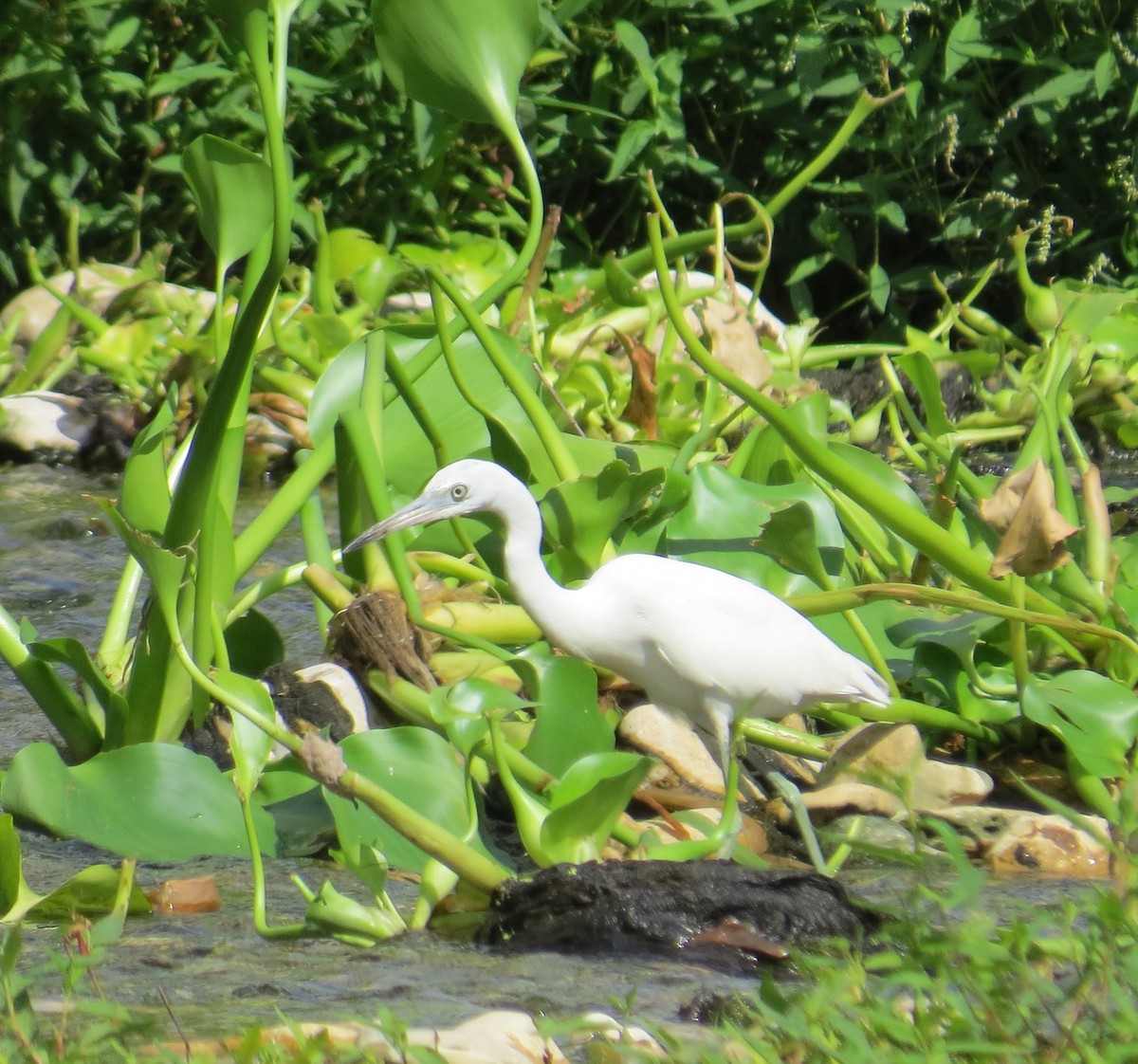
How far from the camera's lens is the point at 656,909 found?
5.13 feet

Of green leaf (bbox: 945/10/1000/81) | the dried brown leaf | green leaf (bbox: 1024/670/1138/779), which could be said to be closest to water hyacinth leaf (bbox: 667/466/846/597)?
green leaf (bbox: 1024/670/1138/779)

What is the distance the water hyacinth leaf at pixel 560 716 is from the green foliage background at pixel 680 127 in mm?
3281

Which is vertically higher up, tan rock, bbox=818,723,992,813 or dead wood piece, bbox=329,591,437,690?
dead wood piece, bbox=329,591,437,690

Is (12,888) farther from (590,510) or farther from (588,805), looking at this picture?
(590,510)

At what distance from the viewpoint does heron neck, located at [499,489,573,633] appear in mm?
2023

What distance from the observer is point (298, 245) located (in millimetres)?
5496

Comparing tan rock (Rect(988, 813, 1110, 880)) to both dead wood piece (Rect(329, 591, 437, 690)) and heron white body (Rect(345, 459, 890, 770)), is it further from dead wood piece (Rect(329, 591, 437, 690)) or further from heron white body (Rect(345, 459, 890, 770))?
dead wood piece (Rect(329, 591, 437, 690))

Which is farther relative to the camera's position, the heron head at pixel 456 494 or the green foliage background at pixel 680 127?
the green foliage background at pixel 680 127

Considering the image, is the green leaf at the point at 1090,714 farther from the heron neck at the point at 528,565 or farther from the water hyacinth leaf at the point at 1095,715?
the heron neck at the point at 528,565

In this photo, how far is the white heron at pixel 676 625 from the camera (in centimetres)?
201

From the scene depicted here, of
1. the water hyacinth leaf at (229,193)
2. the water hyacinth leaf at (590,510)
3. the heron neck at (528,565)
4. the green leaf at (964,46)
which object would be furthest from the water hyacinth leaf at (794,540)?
the green leaf at (964,46)

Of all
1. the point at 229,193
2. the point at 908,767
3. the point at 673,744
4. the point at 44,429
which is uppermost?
the point at 229,193

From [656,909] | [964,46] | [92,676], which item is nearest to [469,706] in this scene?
[656,909]

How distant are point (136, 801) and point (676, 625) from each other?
0.71 meters
